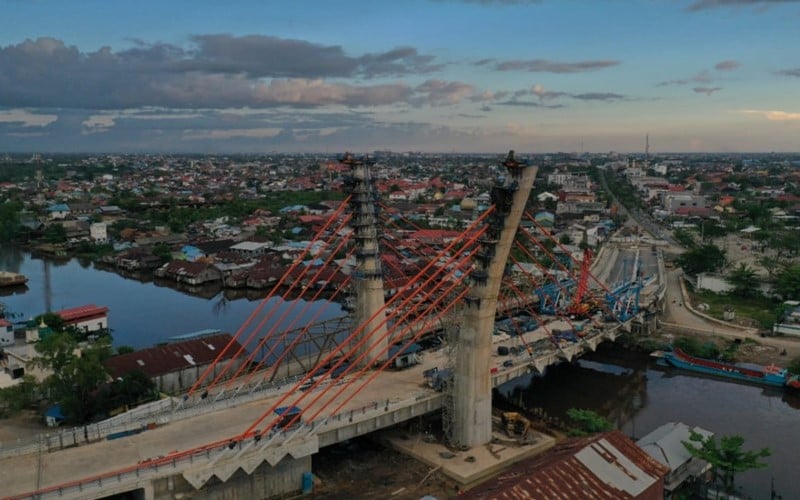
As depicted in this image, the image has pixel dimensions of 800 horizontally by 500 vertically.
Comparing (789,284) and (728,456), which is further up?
(789,284)

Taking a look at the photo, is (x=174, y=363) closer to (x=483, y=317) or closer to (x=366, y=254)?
(x=366, y=254)

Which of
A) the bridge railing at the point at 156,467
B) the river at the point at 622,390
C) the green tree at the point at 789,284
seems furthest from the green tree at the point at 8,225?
the green tree at the point at 789,284

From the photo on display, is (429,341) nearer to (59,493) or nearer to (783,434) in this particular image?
(783,434)

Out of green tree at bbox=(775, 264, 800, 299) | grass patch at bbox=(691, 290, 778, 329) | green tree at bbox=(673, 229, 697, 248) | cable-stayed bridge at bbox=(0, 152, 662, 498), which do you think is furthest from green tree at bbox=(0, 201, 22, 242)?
green tree at bbox=(775, 264, 800, 299)

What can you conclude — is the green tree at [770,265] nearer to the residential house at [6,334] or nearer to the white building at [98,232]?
the residential house at [6,334]

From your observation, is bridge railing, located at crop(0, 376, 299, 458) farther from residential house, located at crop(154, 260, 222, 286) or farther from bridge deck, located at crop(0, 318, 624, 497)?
residential house, located at crop(154, 260, 222, 286)

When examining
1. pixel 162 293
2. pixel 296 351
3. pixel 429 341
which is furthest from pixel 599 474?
pixel 162 293

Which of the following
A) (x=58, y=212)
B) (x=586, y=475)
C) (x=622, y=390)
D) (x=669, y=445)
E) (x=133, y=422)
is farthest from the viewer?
(x=58, y=212)

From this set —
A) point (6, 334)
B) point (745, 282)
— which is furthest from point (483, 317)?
point (745, 282)
